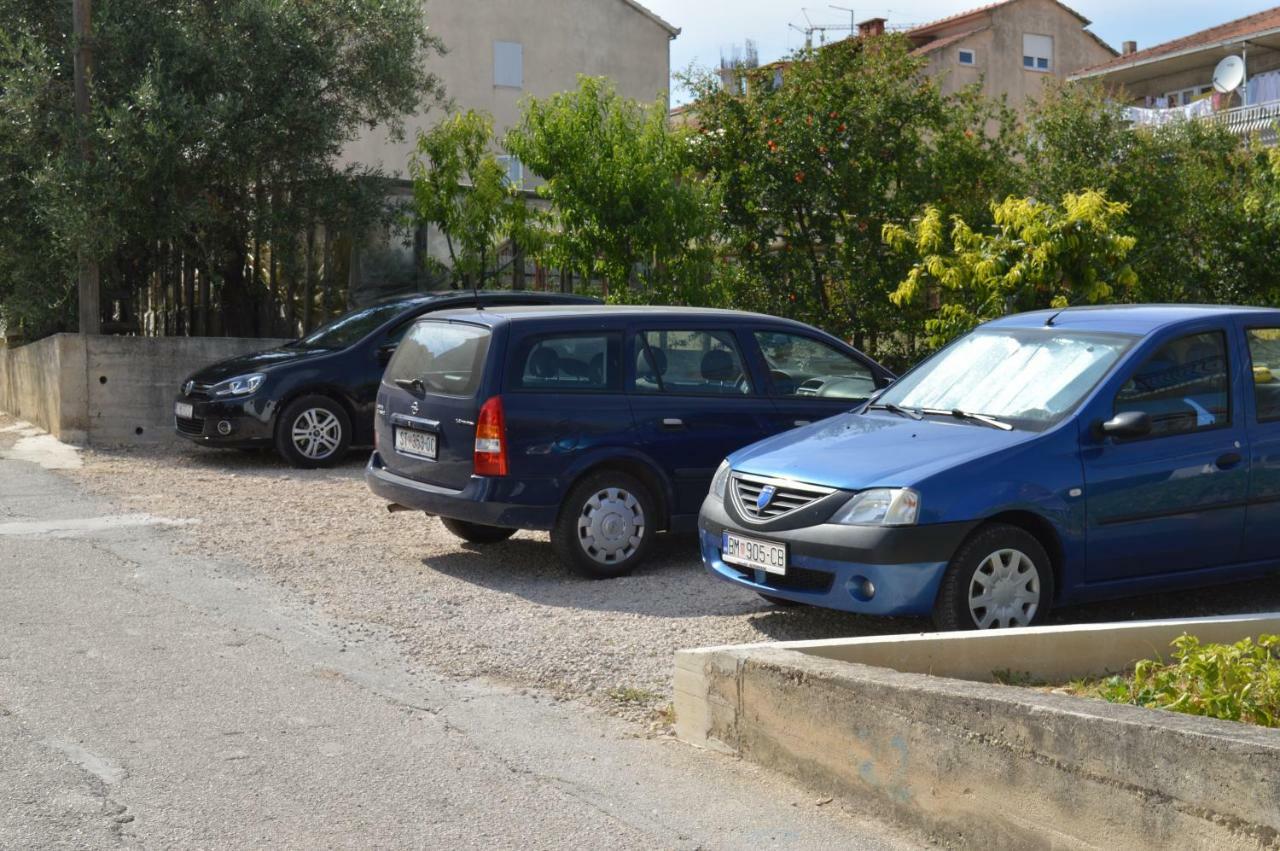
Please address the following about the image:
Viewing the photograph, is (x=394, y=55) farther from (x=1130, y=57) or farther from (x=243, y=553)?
(x=1130, y=57)

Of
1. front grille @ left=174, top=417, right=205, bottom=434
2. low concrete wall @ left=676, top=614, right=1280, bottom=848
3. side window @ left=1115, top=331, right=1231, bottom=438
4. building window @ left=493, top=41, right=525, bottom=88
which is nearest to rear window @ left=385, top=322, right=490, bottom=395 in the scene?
low concrete wall @ left=676, top=614, right=1280, bottom=848

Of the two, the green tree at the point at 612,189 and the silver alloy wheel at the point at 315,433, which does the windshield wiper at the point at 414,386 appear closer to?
the silver alloy wheel at the point at 315,433

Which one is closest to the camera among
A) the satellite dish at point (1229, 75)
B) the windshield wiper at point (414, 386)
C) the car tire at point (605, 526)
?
the car tire at point (605, 526)

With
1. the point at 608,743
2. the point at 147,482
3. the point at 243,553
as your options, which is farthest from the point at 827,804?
the point at 147,482

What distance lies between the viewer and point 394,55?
18234 mm

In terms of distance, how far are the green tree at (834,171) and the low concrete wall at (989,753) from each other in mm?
12840

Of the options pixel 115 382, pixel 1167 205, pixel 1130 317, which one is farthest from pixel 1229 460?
pixel 115 382

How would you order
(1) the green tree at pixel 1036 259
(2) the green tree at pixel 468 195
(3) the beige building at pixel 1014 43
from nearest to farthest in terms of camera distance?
(1) the green tree at pixel 1036 259 → (2) the green tree at pixel 468 195 → (3) the beige building at pixel 1014 43

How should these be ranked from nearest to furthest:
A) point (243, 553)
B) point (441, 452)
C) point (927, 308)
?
point (441, 452)
point (243, 553)
point (927, 308)

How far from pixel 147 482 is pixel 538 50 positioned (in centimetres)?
2998

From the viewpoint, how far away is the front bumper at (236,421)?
13.9 metres

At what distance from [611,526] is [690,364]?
1242 mm

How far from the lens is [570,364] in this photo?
900 centimetres

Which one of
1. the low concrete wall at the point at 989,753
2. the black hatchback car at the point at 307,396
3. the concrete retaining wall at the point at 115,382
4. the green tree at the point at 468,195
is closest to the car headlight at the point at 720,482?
the low concrete wall at the point at 989,753
